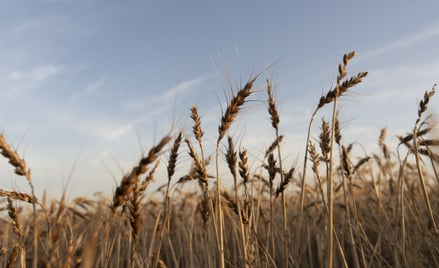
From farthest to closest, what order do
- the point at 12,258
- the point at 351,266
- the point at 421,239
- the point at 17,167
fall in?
the point at 351,266 < the point at 421,239 < the point at 12,258 < the point at 17,167

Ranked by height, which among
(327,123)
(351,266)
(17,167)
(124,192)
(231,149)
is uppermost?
(327,123)

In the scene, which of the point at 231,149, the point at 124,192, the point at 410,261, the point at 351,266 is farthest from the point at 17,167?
the point at 351,266

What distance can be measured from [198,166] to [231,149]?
0.21 meters

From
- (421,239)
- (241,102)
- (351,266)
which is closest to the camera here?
(241,102)

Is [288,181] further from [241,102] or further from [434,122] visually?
[434,122]

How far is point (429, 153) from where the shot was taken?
2.83m

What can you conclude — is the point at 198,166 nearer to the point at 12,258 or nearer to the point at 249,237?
the point at 249,237

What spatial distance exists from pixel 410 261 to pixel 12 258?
244cm

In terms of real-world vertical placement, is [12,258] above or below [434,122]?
below

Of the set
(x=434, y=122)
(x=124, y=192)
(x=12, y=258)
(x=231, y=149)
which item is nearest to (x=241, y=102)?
(x=231, y=149)

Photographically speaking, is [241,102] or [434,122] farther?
[434,122]

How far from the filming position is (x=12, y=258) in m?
1.92

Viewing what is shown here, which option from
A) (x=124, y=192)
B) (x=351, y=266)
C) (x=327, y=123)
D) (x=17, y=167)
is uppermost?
(x=327, y=123)

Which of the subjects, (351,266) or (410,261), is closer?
(410,261)
